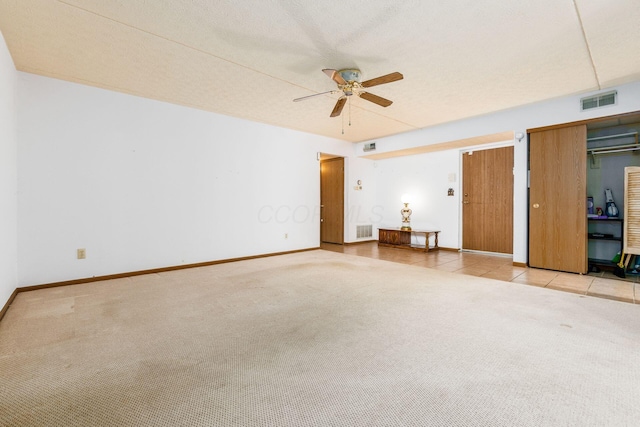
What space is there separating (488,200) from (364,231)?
294cm

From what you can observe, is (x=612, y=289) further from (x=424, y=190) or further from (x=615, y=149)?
(x=424, y=190)

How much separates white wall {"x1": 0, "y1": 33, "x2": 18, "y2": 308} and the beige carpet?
1.09 feet

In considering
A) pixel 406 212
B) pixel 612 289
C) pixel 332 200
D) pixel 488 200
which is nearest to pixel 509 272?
pixel 612 289

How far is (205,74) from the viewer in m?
3.40

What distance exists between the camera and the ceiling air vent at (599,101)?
378cm

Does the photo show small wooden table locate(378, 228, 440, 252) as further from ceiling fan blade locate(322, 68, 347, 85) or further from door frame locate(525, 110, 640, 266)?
ceiling fan blade locate(322, 68, 347, 85)

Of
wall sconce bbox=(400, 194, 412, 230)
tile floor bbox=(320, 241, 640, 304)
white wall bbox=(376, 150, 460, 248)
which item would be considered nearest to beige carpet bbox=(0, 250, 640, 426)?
tile floor bbox=(320, 241, 640, 304)

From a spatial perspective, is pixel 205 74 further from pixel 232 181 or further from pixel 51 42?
pixel 232 181

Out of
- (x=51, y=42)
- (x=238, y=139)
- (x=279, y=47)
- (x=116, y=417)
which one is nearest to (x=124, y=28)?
(x=51, y=42)

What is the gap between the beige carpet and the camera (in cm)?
136

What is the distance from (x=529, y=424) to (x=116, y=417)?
1.89 m

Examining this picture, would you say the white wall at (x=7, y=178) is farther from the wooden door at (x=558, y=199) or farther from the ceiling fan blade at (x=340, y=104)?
the wooden door at (x=558, y=199)

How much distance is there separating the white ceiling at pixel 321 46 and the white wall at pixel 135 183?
0.39 meters

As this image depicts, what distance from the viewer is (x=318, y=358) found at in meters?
1.84
